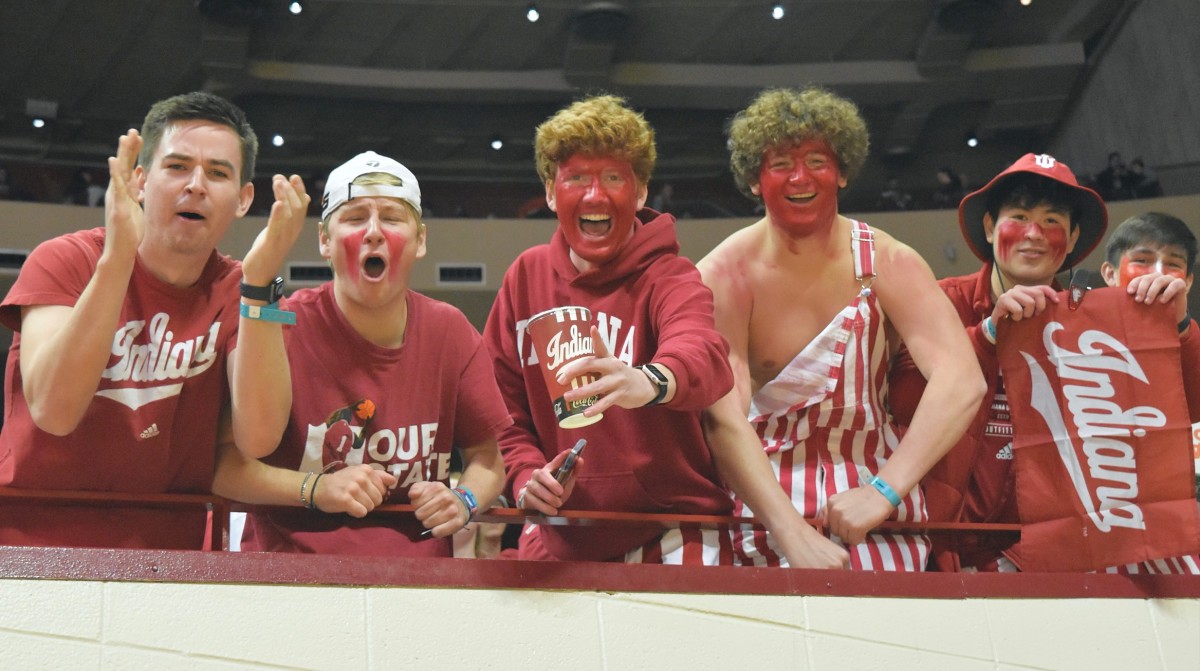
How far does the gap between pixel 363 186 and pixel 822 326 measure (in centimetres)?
113

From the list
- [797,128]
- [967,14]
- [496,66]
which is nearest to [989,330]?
[797,128]

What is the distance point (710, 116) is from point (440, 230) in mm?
4325

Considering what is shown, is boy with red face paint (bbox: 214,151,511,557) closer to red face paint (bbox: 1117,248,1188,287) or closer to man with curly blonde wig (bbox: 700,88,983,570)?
man with curly blonde wig (bbox: 700,88,983,570)

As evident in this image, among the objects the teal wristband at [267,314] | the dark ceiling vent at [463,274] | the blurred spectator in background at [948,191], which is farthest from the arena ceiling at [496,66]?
the teal wristband at [267,314]

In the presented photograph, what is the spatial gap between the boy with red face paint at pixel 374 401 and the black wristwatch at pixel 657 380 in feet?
1.36

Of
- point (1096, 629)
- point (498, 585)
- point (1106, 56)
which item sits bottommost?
point (1096, 629)

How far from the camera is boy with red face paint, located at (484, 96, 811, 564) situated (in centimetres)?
242

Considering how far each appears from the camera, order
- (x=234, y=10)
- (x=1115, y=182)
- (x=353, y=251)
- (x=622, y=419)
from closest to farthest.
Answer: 1. (x=353, y=251)
2. (x=622, y=419)
3. (x=1115, y=182)
4. (x=234, y=10)

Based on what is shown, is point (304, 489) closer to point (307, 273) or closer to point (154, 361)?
point (154, 361)

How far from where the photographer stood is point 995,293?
2.91 metres

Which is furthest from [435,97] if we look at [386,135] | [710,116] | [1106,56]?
[1106,56]

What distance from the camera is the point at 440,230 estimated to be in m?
11.4

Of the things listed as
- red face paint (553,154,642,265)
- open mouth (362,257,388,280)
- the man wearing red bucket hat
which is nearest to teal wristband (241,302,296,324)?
open mouth (362,257,388,280)

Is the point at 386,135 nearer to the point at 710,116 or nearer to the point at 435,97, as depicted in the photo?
the point at 435,97
